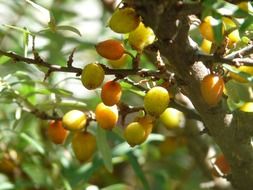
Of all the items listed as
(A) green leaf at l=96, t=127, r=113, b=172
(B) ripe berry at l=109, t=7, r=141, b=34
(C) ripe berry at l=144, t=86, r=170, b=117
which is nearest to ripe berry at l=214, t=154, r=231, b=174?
(A) green leaf at l=96, t=127, r=113, b=172

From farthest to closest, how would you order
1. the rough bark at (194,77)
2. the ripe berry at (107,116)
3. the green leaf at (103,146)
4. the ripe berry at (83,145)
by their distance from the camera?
the green leaf at (103,146) < the ripe berry at (83,145) < the ripe berry at (107,116) < the rough bark at (194,77)

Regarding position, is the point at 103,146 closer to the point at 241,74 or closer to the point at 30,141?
the point at 30,141

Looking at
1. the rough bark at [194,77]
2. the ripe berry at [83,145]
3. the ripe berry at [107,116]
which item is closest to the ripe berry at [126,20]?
the rough bark at [194,77]

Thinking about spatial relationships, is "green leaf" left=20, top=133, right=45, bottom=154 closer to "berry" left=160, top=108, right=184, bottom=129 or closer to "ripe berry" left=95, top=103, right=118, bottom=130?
"berry" left=160, top=108, right=184, bottom=129

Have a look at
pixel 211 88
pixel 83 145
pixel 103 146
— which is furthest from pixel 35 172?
pixel 211 88

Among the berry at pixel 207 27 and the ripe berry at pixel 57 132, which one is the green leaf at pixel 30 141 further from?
the berry at pixel 207 27

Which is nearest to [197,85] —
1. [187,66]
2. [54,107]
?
[187,66]
